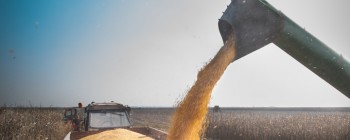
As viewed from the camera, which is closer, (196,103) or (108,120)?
(196,103)

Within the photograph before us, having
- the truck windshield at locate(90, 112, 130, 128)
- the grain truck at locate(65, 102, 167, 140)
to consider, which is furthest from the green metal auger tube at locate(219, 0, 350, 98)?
the truck windshield at locate(90, 112, 130, 128)

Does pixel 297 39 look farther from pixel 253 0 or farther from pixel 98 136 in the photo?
pixel 98 136


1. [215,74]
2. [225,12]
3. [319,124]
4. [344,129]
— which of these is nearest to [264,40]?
[225,12]

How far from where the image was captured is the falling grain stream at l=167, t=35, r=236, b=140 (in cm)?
375

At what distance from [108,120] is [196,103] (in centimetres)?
425

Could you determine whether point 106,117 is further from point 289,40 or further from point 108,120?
point 289,40

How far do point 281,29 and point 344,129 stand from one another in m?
13.8

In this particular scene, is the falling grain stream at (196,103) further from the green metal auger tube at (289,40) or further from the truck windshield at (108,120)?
the truck windshield at (108,120)

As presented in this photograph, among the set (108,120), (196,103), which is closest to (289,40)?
(196,103)

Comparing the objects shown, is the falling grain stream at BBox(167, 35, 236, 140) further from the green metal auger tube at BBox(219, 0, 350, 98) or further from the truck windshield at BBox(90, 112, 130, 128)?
the truck windshield at BBox(90, 112, 130, 128)

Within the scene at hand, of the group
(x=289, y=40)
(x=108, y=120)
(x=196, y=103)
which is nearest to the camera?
(x=289, y=40)

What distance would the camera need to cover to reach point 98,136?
5672 millimetres

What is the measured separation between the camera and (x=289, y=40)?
1.89 m

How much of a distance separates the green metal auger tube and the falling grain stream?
1276 mm
